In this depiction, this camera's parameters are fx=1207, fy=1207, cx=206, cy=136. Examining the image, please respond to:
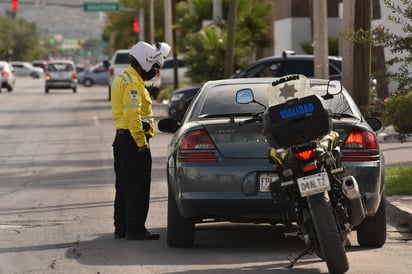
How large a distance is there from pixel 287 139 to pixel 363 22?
940 cm

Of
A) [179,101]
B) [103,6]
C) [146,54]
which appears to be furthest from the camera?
[103,6]

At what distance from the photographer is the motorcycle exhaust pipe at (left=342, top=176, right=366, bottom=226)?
871 centimetres

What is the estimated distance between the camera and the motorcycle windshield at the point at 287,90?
28.7 feet

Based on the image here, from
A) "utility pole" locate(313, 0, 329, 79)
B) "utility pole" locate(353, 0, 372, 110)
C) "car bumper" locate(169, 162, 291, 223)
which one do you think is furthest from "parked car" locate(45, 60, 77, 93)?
"car bumper" locate(169, 162, 291, 223)

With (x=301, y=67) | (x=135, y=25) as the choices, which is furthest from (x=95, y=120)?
(x=135, y=25)

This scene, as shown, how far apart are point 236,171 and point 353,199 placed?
135 centimetres

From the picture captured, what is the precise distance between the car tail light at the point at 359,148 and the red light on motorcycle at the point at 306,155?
4.53ft

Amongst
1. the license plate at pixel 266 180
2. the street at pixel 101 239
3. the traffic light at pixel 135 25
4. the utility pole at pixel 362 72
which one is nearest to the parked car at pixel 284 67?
the street at pixel 101 239

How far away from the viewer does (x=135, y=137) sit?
1097cm

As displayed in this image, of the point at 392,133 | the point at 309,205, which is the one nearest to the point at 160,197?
the point at 309,205

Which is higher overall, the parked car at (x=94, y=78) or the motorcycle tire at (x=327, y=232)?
the motorcycle tire at (x=327, y=232)

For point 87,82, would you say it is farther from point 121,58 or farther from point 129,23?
point 121,58

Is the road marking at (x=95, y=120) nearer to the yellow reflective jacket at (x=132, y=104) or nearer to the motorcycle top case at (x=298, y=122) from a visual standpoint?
the yellow reflective jacket at (x=132, y=104)

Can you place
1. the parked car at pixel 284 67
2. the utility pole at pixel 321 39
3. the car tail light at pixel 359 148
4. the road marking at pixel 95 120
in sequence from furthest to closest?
the road marking at pixel 95 120, the parked car at pixel 284 67, the utility pole at pixel 321 39, the car tail light at pixel 359 148
